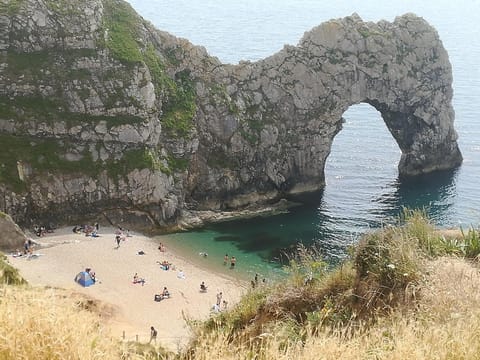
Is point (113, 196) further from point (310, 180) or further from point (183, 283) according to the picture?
point (310, 180)

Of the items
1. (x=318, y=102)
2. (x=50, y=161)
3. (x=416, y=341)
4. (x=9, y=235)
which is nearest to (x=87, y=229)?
(x=9, y=235)

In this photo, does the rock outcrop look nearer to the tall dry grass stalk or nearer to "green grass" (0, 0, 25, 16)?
"green grass" (0, 0, 25, 16)

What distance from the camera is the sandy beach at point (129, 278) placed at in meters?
35.8

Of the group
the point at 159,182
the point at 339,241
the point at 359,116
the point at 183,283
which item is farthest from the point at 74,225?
the point at 359,116

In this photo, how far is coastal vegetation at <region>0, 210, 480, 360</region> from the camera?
6719 millimetres

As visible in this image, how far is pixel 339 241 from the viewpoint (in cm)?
5097

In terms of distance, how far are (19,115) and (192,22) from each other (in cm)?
11750

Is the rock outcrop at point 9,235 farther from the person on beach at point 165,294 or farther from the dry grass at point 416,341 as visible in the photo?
the dry grass at point 416,341

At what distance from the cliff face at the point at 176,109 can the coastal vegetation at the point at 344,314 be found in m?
39.6

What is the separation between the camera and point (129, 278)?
41625 millimetres

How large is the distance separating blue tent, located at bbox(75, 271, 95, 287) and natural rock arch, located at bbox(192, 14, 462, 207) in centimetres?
2089

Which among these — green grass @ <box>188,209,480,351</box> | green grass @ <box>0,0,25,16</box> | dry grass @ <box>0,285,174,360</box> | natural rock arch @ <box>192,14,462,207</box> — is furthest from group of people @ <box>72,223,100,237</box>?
dry grass @ <box>0,285,174,360</box>

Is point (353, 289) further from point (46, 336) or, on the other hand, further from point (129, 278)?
point (129, 278)

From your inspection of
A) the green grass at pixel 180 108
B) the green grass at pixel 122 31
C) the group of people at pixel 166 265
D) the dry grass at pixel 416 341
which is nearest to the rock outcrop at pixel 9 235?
the group of people at pixel 166 265
